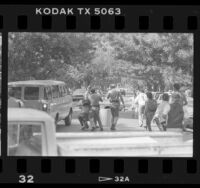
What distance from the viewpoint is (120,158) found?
6.98m

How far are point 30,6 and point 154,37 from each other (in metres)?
2.20

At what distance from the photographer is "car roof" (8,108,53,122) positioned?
602cm

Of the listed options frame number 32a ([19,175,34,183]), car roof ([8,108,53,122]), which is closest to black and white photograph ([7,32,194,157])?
car roof ([8,108,53,122])

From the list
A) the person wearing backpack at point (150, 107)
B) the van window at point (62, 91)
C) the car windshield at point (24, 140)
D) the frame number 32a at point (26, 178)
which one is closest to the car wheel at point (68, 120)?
the van window at point (62, 91)

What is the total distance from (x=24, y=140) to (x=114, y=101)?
1765mm

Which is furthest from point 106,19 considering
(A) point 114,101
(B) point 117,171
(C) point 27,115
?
(B) point 117,171

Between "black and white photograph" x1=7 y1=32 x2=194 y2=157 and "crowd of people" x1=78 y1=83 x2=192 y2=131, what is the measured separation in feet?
0.05

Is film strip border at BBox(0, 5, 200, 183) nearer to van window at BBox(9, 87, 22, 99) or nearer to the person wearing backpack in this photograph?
van window at BBox(9, 87, 22, 99)

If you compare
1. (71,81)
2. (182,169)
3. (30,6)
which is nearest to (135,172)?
(182,169)

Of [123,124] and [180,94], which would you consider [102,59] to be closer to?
[123,124]

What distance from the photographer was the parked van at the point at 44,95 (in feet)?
22.6

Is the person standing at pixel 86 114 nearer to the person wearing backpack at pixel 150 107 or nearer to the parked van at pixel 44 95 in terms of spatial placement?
the parked van at pixel 44 95

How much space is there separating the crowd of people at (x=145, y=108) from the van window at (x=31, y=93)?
0.78 metres

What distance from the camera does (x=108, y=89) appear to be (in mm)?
7121
